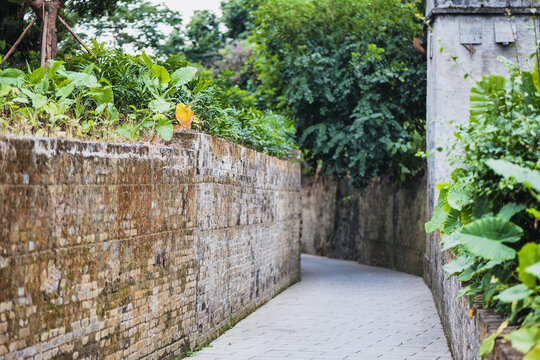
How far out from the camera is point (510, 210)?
4.02 metres

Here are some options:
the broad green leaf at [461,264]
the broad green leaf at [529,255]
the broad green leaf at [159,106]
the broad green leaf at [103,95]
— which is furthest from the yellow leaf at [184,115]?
the broad green leaf at [529,255]

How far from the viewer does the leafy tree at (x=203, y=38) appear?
78.5 ft

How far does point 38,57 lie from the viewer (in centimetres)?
934

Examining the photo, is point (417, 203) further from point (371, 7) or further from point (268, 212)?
point (268, 212)

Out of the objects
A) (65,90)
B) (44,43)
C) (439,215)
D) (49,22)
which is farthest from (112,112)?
(439,215)

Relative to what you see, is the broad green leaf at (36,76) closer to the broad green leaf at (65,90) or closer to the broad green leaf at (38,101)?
the broad green leaf at (65,90)

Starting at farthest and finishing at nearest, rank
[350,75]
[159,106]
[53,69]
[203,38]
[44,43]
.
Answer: [203,38] < [350,75] < [44,43] < [159,106] < [53,69]

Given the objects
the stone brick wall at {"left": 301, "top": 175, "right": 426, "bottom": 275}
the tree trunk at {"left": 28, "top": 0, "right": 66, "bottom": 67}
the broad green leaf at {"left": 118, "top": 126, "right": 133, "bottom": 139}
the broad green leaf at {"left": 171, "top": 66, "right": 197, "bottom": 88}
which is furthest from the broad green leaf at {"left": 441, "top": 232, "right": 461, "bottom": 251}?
the stone brick wall at {"left": 301, "top": 175, "right": 426, "bottom": 275}

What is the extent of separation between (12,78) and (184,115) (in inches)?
70.2

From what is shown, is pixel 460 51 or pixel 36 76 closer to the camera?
pixel 36 76

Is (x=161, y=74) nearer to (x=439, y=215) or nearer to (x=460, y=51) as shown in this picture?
(x=439, y=215)

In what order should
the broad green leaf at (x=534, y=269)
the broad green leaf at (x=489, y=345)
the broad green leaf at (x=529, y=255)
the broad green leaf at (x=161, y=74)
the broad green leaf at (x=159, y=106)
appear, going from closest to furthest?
the broad green leaf at (x=534, y=269), the broad green leaf at (x=529, y=255), the broad green leaf at (x=489, y=345), the broad green leaf at (x=159, y=106), the broad green leaf at (x=161, y=74)

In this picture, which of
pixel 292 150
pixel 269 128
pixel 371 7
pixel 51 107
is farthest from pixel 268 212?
pixel 371 7

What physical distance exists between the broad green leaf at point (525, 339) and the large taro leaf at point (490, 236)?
69cm
